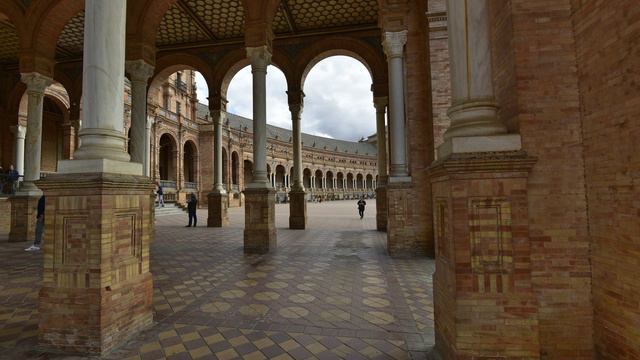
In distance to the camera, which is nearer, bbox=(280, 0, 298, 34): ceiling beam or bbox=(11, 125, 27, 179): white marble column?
bbox=(280, 0, 298, 34): ceiling beam

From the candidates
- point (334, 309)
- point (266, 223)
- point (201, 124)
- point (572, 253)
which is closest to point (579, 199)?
point (572, 253)

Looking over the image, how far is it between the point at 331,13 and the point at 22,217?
13.0m

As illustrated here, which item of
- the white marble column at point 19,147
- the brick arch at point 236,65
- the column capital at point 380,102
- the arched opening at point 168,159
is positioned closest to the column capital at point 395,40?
the column capital at point 380,102

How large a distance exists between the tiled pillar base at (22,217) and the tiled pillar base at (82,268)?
402 inches

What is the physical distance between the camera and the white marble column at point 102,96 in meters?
3.53

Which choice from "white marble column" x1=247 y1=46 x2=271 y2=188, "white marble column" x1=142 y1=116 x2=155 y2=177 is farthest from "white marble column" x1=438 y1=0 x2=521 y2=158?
"white marble column" x1=142 y1=116 x2=155 y2=177

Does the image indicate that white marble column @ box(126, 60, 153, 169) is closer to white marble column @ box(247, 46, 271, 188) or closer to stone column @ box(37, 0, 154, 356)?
white marble column @ box(247, 46, 271, 188)

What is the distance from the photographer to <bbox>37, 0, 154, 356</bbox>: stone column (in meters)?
3.31

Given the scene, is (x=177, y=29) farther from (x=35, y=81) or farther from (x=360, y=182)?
(x=360, y=182)

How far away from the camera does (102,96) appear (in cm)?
370

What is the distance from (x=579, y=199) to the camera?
2.79 metres

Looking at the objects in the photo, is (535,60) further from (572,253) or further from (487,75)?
(572,253)

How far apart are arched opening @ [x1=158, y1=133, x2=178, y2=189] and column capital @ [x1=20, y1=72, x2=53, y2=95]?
17.1m

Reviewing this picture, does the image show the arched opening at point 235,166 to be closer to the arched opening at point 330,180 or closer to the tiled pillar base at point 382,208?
the tiled pillar base at point 382,208
